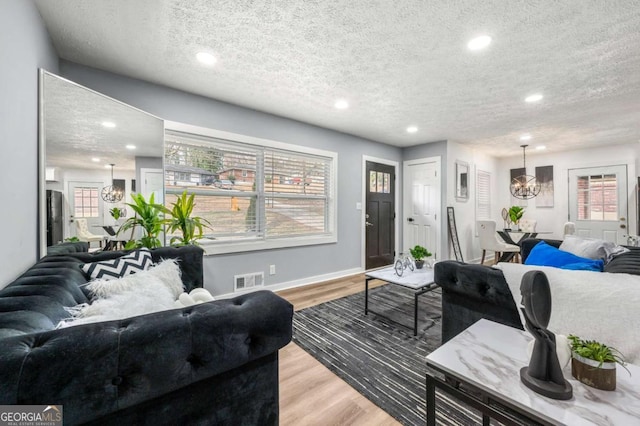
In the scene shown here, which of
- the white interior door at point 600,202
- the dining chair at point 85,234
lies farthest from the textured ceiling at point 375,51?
the white interior door at point 600,202

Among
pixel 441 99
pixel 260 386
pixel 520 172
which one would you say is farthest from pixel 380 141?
pixel 260 386

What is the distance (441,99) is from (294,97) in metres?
1.73

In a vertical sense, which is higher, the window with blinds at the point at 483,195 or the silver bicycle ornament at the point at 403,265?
the window with blinds at the point at 483,195

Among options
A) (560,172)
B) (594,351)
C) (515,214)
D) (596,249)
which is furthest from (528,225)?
(594,351)

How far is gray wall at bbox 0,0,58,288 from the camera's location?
49.7 inches

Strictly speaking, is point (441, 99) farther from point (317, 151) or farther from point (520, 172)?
point (520, 172)

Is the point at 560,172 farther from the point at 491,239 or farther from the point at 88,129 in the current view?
the point at 88,129

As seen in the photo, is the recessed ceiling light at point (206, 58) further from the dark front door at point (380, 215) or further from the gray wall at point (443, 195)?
the gray wall at point (443, 195)

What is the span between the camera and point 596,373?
80 cm

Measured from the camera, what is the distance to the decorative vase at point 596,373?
31.0 inches

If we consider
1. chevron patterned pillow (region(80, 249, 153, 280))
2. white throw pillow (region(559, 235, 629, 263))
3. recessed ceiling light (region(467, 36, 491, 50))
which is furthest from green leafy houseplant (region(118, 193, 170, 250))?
white throw pillow (region(559, 235, 629, 263))

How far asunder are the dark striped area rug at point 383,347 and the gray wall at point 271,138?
0.92 metres

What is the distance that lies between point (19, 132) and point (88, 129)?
27.8 inches

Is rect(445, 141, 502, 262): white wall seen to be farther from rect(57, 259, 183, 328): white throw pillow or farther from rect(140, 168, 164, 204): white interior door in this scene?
rect(57, 259, 183, 328): white throw pillow
